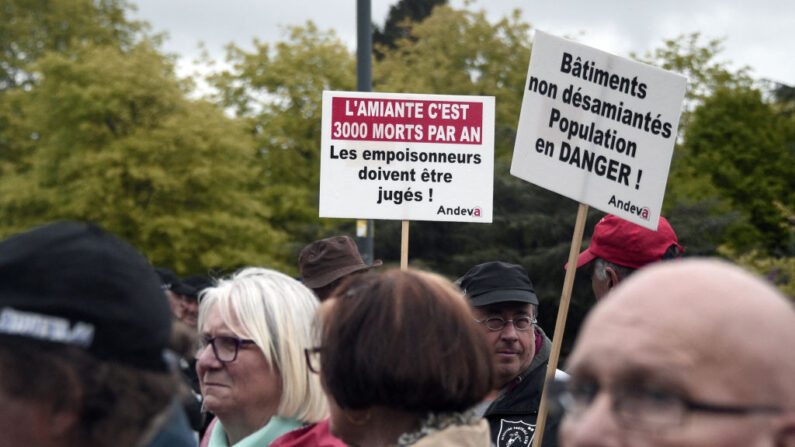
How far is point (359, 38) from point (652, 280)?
31.1ft

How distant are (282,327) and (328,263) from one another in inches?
76.8

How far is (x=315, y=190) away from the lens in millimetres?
30672

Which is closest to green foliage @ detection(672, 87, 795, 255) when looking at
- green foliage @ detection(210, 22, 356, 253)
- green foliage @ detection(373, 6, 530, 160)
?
green foliage @ detection(373, 6, 530, 160)

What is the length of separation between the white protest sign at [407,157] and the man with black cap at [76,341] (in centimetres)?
385

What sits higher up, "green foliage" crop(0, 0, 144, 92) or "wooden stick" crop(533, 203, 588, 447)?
"green foliage" crop(0, 0, 144, 92)

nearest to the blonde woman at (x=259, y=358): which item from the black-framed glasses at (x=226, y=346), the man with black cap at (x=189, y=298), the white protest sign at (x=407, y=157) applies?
the black-framed glasses at (x=226, y=346)

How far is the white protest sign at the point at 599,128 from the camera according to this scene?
445 cm

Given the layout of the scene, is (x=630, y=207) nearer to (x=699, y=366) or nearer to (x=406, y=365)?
(x=406, y=365)

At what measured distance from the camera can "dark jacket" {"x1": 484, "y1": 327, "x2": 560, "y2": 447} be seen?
4.23 meters

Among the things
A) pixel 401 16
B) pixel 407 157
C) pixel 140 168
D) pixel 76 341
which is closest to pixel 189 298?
pixel 407 157

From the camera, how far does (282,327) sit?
3.74m

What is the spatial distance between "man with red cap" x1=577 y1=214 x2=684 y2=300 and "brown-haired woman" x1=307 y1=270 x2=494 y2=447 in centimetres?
176

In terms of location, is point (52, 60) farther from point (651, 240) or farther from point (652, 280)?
point (652, 280)

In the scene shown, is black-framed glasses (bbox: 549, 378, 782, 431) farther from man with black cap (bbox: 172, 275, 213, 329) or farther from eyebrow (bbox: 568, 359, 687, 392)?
man with black cap (bbox: 172, 275, 213, 329)
